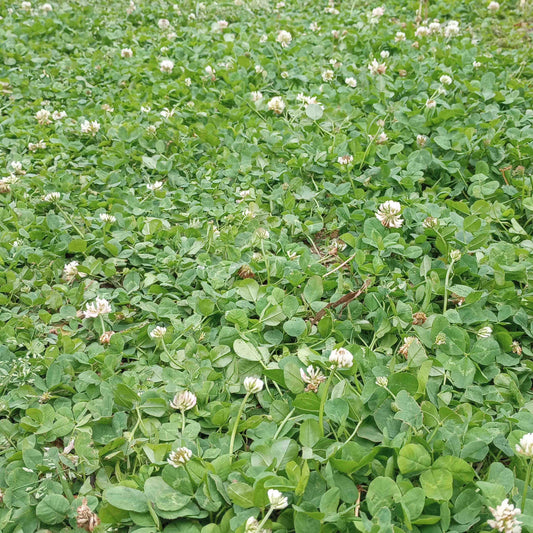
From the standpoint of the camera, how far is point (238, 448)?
4.83ft

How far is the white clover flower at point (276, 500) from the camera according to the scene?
123cm

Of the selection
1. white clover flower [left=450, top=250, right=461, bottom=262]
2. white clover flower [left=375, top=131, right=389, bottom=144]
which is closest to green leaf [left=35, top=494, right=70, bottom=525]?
white clover flower [left=450, top=250, right=461, bottom=262]

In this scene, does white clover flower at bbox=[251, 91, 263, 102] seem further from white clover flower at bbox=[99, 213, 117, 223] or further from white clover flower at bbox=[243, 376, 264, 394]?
white clover flower at bbox=[243, 376, 264, 394]

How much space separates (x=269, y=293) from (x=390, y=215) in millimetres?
566

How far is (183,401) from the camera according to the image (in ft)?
5.10

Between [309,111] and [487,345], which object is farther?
[309,111]

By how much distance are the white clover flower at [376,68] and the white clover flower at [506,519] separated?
2655 millimetres

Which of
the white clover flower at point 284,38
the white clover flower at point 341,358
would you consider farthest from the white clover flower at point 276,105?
the white clover flower at point 341,358

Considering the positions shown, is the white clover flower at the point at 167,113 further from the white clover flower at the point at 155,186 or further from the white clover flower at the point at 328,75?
the white clover flower at the point at 328,75

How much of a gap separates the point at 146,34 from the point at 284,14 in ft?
3.77

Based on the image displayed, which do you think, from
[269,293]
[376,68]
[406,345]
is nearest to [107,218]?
[269,293]

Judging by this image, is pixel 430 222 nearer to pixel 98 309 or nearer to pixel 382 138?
pixel 382 138

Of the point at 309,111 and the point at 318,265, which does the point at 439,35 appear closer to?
the point at 309,111

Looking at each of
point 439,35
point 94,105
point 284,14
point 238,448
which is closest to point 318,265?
point 238,448
